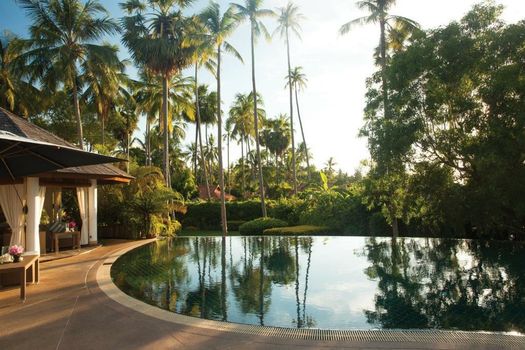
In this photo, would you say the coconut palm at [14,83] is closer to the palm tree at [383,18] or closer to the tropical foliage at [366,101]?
the tropical foliage at [366,101]

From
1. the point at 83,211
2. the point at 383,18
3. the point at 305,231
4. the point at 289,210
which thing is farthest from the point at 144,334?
the point at 289,210

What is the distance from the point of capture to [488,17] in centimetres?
1174

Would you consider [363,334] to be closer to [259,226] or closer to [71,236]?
[71,236]

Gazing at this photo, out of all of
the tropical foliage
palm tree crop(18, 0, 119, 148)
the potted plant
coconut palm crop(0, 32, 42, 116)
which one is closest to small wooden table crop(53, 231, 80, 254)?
the tropical foliage

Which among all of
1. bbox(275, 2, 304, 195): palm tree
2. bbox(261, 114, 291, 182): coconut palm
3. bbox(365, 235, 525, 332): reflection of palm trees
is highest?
bbox(275, 2, 304, 195): palm tree

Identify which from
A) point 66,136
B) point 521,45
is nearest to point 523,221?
point 521,45

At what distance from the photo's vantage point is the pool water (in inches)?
252

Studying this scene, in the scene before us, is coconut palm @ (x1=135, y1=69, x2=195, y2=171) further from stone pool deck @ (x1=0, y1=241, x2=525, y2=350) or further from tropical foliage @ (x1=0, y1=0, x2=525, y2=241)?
stone pool deck @ (x1=0, y1=241, x2=525, y2=350)

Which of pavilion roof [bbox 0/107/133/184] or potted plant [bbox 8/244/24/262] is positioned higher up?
pavilion roof [bbox 0/107/133/184]

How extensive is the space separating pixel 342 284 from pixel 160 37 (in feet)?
64.4

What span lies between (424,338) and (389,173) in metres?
9.81

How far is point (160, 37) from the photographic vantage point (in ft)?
77.1

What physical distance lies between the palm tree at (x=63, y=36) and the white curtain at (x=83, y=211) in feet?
22.3

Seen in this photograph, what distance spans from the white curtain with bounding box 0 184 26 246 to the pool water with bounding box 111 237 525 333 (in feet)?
8.94
